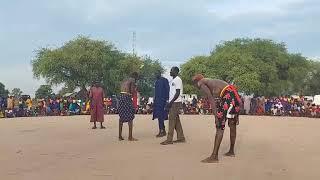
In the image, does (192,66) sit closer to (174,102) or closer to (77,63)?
(77,63)

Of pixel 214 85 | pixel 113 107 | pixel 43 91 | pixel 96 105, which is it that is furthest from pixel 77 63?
pixel 214 85

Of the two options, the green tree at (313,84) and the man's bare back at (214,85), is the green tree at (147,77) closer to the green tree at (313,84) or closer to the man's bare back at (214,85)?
the green tree at (313,84)

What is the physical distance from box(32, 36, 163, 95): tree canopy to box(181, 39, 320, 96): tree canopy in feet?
28.2

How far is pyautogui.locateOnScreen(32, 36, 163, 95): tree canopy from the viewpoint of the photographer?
5888cm

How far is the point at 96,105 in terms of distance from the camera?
1694cm

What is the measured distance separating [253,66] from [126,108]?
2043 inches

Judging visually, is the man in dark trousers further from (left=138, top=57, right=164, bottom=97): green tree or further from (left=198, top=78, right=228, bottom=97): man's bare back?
(left=138, top=57, right=164, bottom=97): green tree

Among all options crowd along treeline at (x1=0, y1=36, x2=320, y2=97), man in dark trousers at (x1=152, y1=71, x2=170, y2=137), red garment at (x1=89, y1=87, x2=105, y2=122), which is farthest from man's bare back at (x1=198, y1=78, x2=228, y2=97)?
crowd along treeline at (x1=0, y1=36, x2=320, y2=97)

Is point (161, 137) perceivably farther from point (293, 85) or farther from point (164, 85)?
point (293, 85)

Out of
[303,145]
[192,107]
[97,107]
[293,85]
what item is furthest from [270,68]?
[303,145]

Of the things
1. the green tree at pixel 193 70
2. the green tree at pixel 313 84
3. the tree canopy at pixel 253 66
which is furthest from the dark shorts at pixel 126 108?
the green tree at pixel 313 84

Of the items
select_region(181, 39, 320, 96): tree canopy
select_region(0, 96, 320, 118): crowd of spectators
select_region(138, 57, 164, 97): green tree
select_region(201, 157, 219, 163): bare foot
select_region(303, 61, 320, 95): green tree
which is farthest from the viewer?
select_region(303, 61, 320, 95): green tree

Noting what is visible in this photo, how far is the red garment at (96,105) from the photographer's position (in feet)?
55.3

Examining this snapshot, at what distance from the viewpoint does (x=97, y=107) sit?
16.9 m
